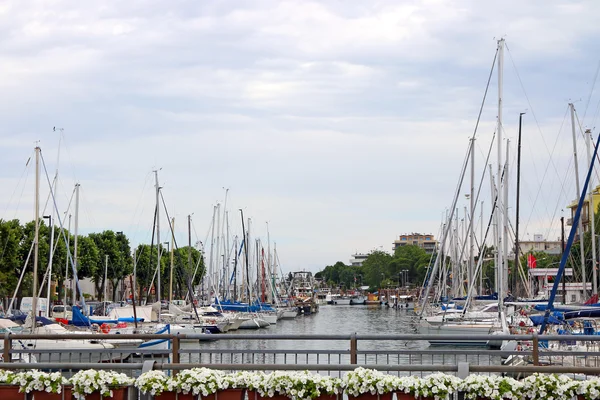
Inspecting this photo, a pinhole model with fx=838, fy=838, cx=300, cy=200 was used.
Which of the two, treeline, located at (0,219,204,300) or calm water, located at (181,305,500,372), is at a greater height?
treeline, located at (0,219,204,300)

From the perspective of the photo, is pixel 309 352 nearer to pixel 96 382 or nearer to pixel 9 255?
pixel 96 382

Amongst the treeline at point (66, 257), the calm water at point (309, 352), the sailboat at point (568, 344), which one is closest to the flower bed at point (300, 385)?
the calm water at point (309, 352)

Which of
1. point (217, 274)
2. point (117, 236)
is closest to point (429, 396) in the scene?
point (217, 274)

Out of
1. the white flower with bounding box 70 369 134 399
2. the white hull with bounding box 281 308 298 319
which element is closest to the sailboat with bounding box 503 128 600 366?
the white flower with bounding box 70 369 134 399

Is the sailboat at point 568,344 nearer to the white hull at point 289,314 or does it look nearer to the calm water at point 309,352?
the calm water at point 309,352

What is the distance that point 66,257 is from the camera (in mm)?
88000

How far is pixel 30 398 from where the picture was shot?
45.2 feet

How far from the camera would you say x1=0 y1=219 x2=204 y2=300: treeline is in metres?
79.1

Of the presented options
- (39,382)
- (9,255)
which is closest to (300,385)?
(39,382)

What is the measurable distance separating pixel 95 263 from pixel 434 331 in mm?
58256

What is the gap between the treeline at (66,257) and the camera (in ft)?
260

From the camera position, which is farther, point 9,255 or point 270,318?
point 270,318

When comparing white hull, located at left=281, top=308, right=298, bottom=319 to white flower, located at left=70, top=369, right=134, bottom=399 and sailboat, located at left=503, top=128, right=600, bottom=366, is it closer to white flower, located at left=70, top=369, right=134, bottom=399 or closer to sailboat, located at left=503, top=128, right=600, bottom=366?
sailboat, located at left=503, top=128, right=600, bottom=366

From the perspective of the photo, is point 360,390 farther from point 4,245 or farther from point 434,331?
point 4,245
